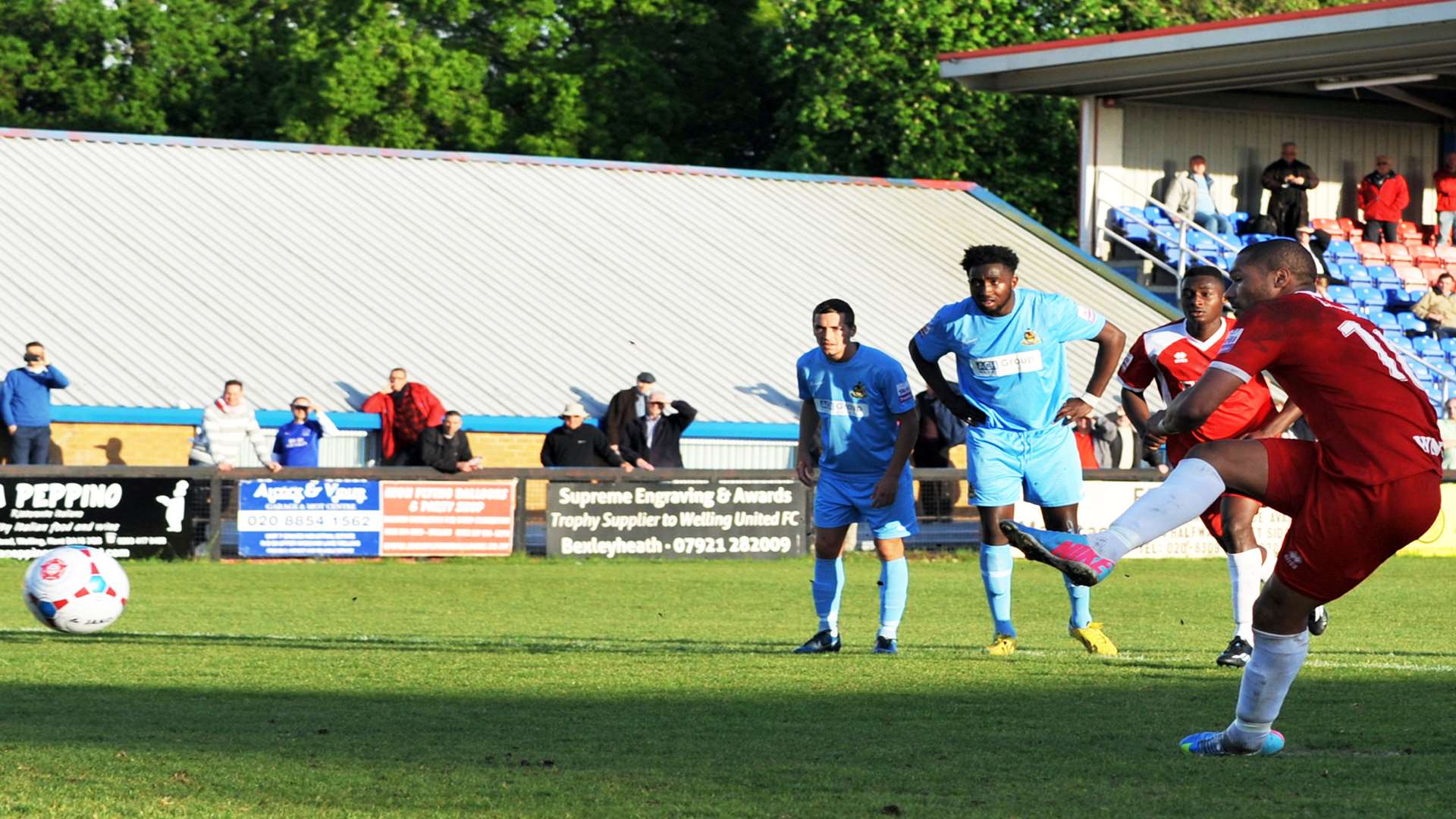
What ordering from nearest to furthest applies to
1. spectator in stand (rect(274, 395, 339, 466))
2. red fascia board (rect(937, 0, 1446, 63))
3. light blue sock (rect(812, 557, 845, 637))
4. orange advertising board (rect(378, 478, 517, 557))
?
light blue sock (rect(812, 557, 845, 637)) → orange advertising board (rect(378, 478, 517, 557)) → spectator in stand (rect(274, 395, 339, 466)) → red fascia board (rect(937, 0, 1446, 63))

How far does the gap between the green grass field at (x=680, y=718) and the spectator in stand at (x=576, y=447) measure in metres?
8.27

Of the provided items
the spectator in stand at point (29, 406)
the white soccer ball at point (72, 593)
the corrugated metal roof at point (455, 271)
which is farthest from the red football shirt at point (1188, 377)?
the corrugated metal roof at point (455, 271)

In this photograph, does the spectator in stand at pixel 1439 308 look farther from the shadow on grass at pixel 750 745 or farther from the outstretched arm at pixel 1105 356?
the shadow on grass at pixel 750 745

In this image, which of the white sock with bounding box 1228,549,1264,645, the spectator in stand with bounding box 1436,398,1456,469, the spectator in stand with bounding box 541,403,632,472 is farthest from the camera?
the spectator in stand with bounding box 1436,398,1456,469

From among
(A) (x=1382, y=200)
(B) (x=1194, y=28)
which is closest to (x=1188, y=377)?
(B) (x=1194, y=28)

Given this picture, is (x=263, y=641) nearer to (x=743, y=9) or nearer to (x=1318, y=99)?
(x=1318, y=99)

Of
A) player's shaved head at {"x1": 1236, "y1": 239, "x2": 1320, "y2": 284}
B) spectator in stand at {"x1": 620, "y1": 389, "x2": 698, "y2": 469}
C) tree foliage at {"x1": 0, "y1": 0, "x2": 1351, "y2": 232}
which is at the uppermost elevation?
tree foliage at {"x1": 0, "y1": 0, "x2": 1351, "y2": 232}

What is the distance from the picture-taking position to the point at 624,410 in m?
24.0

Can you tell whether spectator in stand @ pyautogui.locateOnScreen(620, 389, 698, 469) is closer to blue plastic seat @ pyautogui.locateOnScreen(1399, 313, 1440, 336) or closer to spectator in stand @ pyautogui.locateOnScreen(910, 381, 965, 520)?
spectator in stand @ pyautogui.locateOnScreen(910, 381, 965, 520)

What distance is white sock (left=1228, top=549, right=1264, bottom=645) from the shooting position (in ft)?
35.1

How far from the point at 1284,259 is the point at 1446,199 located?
96.6ft

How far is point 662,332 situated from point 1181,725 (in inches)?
835

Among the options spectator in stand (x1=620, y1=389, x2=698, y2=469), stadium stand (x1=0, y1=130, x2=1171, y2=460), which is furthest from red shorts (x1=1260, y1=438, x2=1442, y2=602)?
stadium stand (x1=0, y1=130, x2=1171, y2=460)

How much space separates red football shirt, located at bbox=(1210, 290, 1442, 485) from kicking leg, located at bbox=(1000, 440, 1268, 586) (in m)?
0.25
